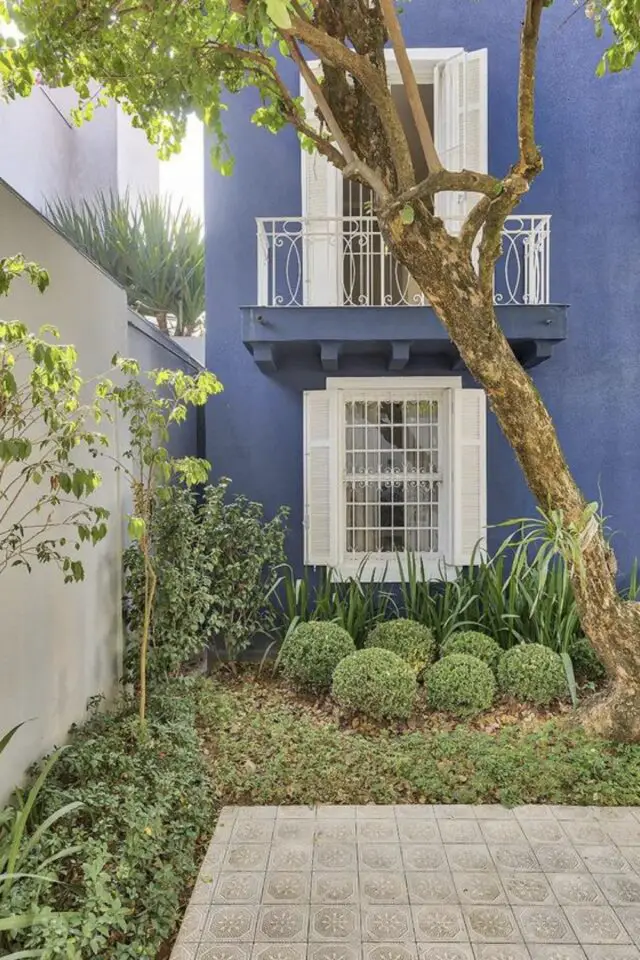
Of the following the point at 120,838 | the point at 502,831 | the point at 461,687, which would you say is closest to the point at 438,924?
the point at 502,831

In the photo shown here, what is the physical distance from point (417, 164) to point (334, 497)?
144 inches

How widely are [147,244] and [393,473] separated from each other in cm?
434

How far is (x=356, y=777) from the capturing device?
11.5 feet

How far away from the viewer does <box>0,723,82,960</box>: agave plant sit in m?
2.04

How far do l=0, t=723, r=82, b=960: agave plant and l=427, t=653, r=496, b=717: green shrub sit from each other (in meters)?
2.37

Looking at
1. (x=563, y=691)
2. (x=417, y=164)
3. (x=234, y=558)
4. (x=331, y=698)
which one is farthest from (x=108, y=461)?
(x=417, y=164)

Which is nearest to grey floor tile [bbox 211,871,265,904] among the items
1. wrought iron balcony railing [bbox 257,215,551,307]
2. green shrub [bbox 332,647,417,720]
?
green shrub [bbox 332,647,417,720]

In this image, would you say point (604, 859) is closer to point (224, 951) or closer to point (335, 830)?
point (335, 830)

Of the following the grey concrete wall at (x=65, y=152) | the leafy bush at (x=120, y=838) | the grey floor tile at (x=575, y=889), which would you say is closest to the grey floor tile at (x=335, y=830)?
the leafy bush at (x=120, y=838)

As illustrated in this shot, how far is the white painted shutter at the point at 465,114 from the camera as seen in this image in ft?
17.6

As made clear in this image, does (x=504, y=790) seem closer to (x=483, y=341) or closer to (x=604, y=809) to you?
(x=604, y=809)

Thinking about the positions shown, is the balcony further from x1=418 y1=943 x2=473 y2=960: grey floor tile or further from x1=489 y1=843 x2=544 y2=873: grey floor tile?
x1=418 y1=943 x2=473 y2=960: grey floor tile

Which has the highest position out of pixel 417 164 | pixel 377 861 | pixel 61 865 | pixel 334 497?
pixel 417 164

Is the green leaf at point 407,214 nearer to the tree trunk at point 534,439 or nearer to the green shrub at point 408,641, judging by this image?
the tree trunk at point 534,439
